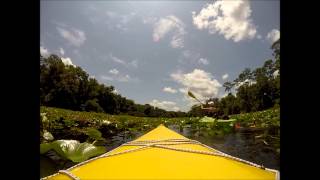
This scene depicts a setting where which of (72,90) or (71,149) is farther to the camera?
(72,90)

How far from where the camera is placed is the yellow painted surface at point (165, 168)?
1615 millimetres

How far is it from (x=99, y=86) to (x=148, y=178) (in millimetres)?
43727

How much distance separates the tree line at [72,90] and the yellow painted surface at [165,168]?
26561 mm

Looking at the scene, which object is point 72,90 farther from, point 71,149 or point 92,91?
point 71,149

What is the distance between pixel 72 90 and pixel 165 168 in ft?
120

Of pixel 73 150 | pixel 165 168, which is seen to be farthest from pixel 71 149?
pixel 165 168

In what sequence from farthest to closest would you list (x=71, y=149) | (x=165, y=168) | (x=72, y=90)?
1. (x=72, y=90)
2. (x=71, y=149)
3. (x=165, y=168)

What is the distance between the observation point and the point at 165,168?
1.72 m

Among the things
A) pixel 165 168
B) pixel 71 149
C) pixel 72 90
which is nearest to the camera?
pixel 165 168

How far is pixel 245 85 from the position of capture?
32.3 m

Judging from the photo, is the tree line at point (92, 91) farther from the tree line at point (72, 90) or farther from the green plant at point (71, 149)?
the green plant at point (71, 149)

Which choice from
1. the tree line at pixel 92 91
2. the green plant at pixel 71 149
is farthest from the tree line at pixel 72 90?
the green plant at pixel 71 149
